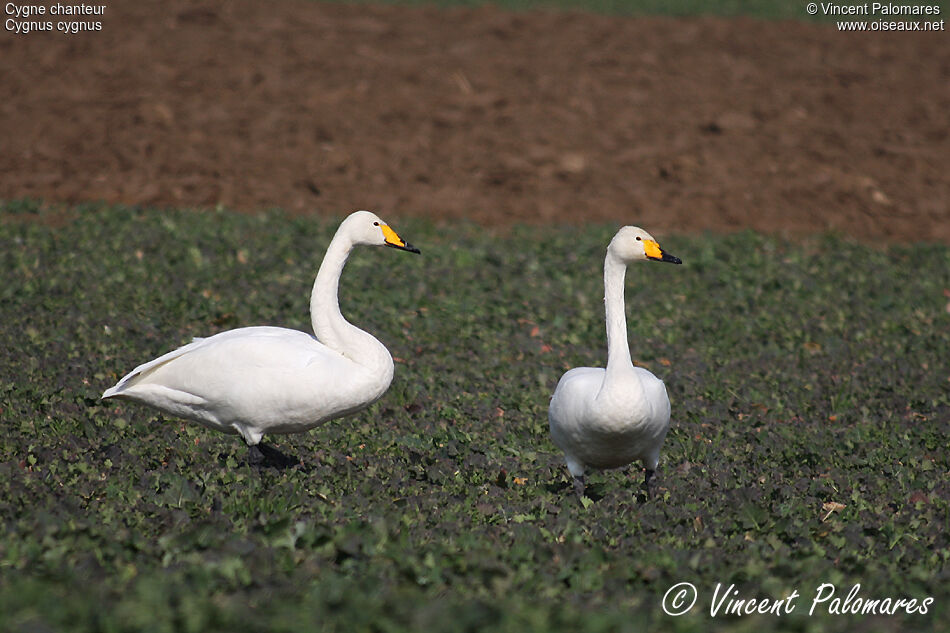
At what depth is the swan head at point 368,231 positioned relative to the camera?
731cm

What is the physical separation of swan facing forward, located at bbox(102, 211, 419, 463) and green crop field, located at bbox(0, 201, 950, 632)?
31cm

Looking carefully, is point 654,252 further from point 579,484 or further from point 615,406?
point 579,484

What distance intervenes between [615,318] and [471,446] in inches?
52.0

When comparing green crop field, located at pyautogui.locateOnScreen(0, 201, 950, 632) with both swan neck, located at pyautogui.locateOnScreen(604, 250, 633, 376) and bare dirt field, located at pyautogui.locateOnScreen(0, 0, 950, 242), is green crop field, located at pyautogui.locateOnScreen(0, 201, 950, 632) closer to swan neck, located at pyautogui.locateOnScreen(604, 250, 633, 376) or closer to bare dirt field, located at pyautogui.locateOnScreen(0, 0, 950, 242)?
swan neck, located at pyautogui.locateOnScreen(604, 250, 633, 376)

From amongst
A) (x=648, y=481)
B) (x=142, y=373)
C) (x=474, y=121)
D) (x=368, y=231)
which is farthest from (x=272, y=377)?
(x=474, y=121)

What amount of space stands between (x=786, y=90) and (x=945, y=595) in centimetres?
1581

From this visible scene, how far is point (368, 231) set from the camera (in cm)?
735

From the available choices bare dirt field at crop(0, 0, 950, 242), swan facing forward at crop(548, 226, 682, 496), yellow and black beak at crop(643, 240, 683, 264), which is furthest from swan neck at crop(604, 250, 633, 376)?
bare dirt field at crop(0, 0, 950, 242)

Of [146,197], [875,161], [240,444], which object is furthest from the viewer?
[875,161]

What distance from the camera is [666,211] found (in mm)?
16031

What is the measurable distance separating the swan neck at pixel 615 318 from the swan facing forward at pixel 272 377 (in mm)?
1346

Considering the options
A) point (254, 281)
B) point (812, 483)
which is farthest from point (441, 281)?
point (812, 483)

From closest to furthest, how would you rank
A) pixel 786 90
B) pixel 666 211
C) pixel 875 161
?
1. pixel 666 211
2. pixel 875 161
3. pixel 786 90

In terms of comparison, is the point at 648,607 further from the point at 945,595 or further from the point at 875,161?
the point at 875,161
